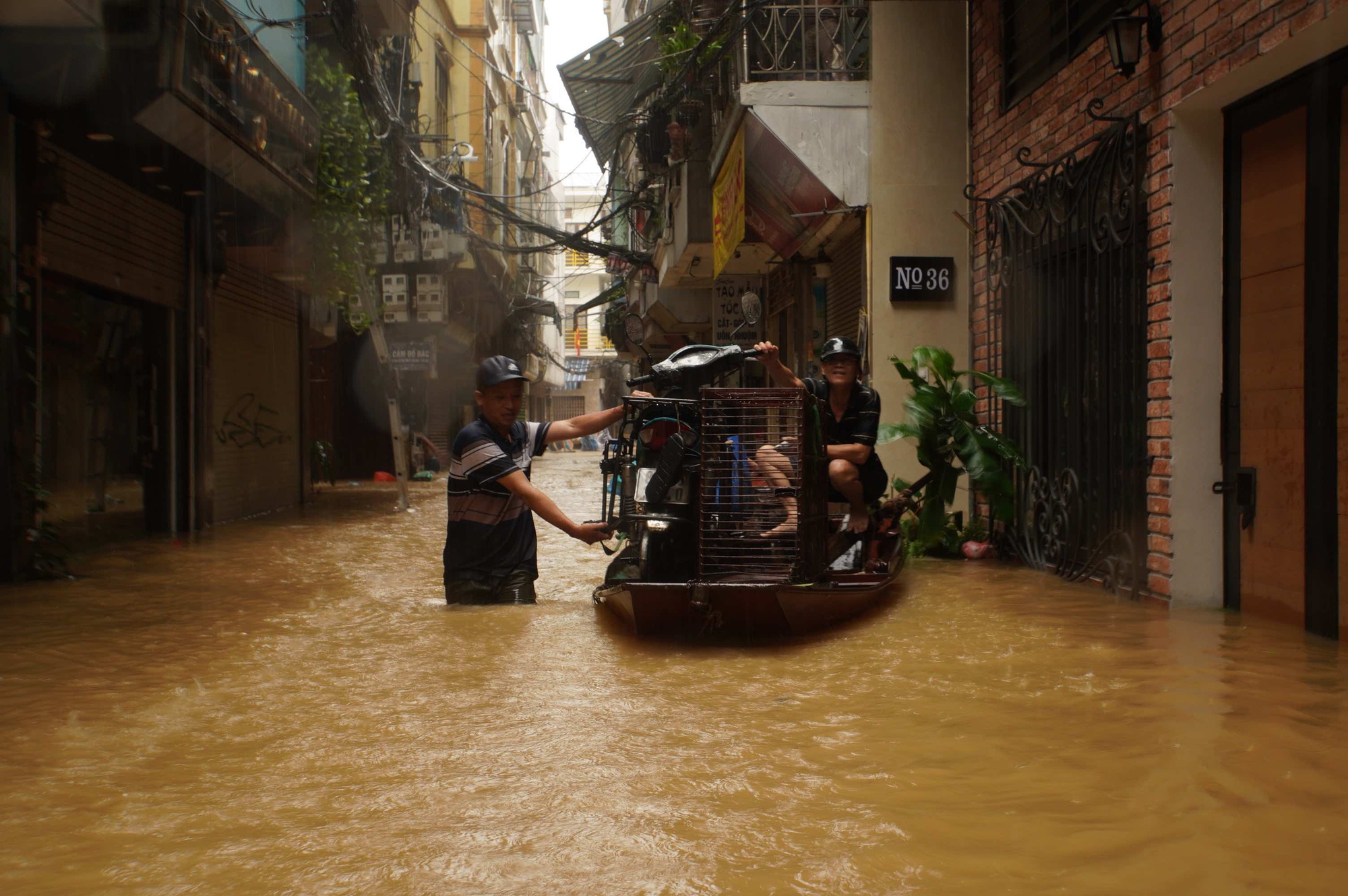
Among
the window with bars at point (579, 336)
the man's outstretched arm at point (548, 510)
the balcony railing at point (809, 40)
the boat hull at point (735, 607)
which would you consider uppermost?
the window with bars at point (579, 336)

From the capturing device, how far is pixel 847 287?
12984 millimetres

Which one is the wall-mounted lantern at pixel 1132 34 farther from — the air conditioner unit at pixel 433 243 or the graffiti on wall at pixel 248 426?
the air conditioner unit at pixel 433 243

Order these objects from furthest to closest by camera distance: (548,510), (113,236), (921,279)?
(113,236), (921,279), (548,510)

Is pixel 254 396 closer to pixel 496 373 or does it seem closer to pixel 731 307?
pixel 731 307

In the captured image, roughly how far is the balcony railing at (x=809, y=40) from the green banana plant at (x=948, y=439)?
13.2 ft

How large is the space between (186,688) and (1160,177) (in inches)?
221

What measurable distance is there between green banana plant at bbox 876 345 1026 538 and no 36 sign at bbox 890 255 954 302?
66.6 inches

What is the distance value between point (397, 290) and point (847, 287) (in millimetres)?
10868

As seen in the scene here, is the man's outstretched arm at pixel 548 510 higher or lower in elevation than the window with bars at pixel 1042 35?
lower

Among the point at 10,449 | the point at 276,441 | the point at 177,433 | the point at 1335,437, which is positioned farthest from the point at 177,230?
the point at 1335,437

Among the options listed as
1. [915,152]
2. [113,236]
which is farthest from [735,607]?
[113,236]

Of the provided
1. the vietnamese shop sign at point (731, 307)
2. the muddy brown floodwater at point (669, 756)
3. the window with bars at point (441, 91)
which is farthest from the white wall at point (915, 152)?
the window with bars at point (441, 91)

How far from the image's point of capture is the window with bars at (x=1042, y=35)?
719 centimetres

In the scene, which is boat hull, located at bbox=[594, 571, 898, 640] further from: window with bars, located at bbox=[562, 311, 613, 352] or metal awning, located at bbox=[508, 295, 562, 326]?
window with bars, located at bbox=[562, 311, 613, 352]
